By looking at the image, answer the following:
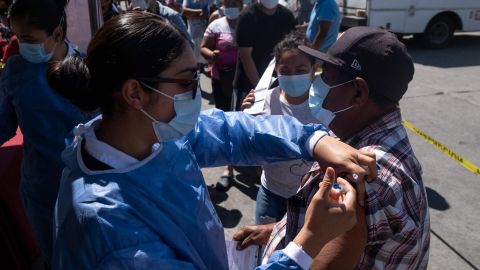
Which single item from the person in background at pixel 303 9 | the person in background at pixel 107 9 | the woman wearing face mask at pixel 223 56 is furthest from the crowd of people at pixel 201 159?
the person in background at pixel 303 9

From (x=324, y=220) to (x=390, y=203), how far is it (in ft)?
0.79

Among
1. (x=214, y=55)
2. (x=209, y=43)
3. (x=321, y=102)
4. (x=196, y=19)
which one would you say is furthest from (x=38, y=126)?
(x=196, y=19)

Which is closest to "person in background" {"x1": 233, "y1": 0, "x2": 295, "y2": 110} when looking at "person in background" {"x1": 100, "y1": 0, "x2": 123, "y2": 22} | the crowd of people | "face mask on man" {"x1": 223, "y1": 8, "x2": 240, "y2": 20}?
"face mask on man" {"x1": 223, "y1": 8, "x2": 240, "y2": 20}

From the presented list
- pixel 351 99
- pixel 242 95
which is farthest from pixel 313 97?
A: pixel 242 95

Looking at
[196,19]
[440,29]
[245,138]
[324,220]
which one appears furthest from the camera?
[440,29]

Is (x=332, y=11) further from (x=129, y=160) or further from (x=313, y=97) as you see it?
(x=129, y=160)

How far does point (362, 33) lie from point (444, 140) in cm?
457

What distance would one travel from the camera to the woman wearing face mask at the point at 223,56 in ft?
15.3

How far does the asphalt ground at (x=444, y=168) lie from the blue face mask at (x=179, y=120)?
2392 millimetres

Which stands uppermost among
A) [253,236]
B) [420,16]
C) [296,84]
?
[296,84]

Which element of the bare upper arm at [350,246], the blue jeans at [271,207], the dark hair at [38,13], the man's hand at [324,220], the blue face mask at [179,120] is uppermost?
the dark hair at [38,13]

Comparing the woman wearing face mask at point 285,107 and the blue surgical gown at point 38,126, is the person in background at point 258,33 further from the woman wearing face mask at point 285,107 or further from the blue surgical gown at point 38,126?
the blue surgical gown at point 38,126

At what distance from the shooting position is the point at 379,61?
4.95ft

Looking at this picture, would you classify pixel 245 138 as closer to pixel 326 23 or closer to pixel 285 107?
pixel 285 107
